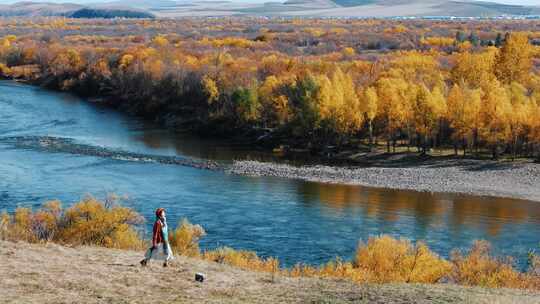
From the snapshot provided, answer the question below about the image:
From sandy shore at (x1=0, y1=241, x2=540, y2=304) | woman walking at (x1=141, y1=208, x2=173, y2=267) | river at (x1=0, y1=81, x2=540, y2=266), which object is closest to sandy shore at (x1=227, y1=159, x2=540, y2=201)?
river at (x1=0, y1=81, x2=540, y2=266)

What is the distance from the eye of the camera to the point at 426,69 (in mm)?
62531

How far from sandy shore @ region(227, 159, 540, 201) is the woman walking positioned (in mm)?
25092

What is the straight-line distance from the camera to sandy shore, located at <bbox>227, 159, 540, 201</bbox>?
1570 inches

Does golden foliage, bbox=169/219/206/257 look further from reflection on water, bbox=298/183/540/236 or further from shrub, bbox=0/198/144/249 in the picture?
reflection on water, bbox=298/183/540/236

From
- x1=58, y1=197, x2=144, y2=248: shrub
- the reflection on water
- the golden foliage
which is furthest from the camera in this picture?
the reflection on water

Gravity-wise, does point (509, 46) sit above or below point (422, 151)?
above

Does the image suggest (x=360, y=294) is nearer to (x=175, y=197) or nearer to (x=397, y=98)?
(x=175, y=197)

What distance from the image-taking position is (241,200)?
35.2 m

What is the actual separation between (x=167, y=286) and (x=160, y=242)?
147cm

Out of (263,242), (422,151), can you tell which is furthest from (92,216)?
(422,151)

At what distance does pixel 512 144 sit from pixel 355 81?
14.9 m

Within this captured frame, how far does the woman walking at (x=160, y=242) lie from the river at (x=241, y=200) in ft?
28.4

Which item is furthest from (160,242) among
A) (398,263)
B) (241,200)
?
(241,200)

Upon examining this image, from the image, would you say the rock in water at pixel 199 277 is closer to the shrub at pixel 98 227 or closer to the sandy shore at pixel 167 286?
the sandy shore at pixel 167 286
